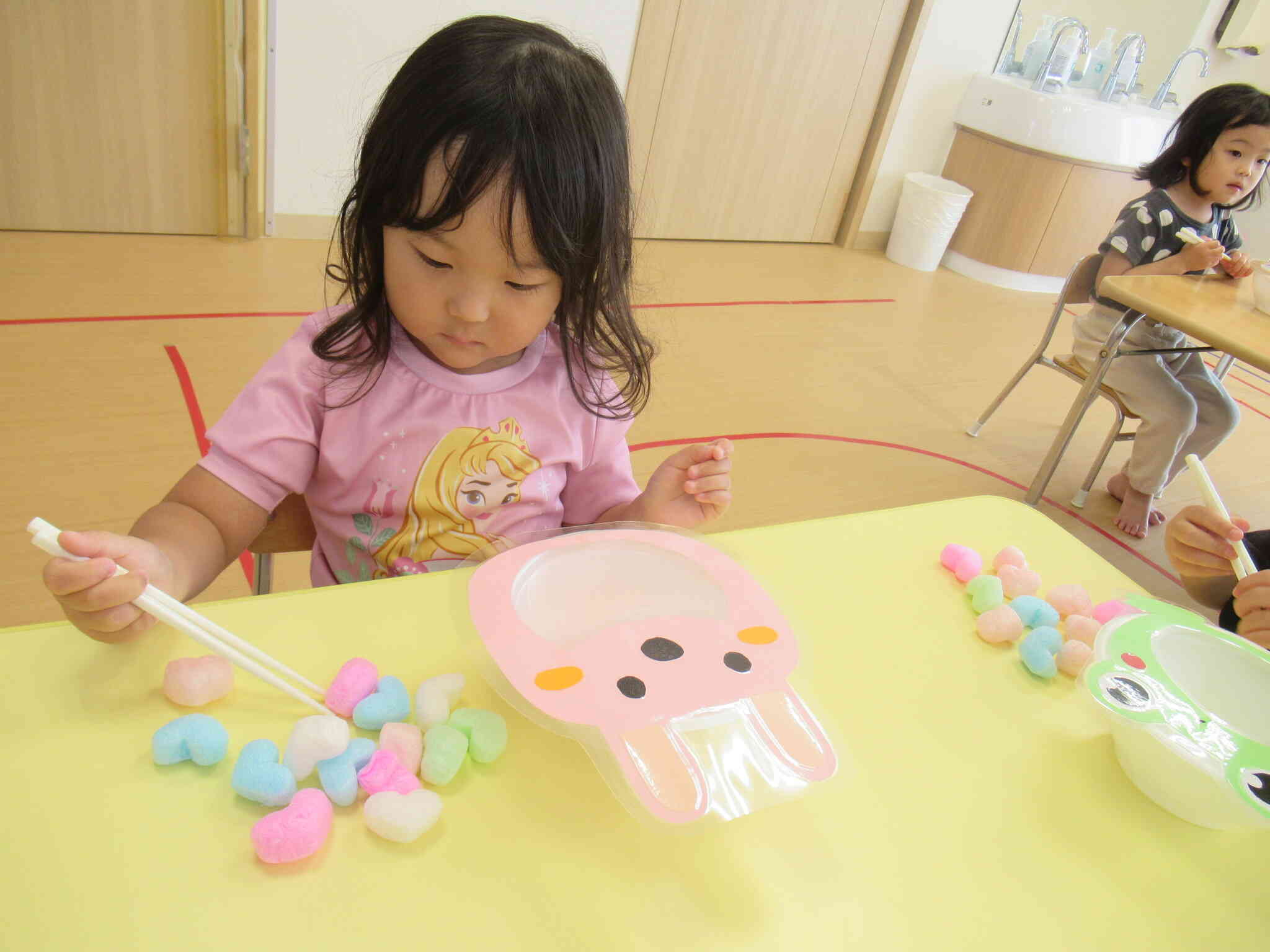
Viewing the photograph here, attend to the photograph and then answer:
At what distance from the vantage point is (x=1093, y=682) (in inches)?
20.5

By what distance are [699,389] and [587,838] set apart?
1.92m

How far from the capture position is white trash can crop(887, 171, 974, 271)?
365 cm

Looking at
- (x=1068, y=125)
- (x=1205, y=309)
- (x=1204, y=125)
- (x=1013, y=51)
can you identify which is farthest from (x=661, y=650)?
(x=1013, y=51)

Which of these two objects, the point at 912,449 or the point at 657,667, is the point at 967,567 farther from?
the point at 912,449

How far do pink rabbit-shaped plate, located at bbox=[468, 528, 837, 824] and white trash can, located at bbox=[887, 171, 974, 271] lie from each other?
137 inches

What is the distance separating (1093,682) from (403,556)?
0.53m

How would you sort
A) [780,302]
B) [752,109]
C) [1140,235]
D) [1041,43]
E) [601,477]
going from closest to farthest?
[601,477] < [1140,235] < [780,302] < [752,109] < [1041,43]

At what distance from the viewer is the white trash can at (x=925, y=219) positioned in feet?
12.0

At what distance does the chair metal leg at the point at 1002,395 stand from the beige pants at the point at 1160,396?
108mm

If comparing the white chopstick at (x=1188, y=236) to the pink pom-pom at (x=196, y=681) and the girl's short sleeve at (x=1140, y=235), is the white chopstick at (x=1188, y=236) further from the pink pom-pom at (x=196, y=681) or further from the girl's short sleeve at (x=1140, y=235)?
the pink pom-pom at (x=196, y=681)

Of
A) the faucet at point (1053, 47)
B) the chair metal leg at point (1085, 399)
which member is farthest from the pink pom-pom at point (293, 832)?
the faucet at point (1053, 47)

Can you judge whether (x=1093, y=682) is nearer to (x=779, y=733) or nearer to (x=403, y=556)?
(x=779, y=733)

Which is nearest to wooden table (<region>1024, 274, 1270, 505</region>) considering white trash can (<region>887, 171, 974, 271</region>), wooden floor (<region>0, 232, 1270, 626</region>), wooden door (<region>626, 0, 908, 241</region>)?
wooden floor (<region>0, 232, 1270, 626</region>)

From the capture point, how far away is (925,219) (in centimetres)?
367
